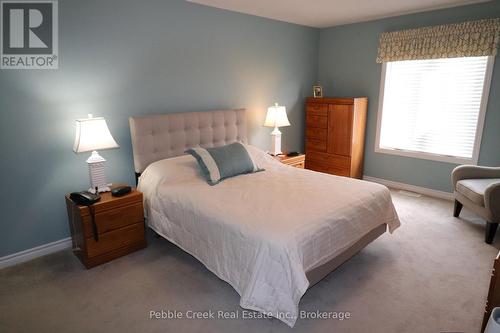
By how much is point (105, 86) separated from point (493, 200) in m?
3.81

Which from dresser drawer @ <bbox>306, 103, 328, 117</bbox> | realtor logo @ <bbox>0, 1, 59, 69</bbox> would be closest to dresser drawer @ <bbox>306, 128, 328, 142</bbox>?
dresser drawer @ <bbox>306, 103, 328, 117</bbox>

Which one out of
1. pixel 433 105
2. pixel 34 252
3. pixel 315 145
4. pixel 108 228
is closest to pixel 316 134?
pixel 315 145

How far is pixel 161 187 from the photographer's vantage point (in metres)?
2.84

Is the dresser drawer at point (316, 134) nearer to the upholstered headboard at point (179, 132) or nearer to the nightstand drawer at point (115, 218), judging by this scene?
the upholstered headboard at point (179, 132)

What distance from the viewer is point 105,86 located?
2957 mm

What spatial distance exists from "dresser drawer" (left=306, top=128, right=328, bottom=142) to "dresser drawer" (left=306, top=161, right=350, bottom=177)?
0.41 metres

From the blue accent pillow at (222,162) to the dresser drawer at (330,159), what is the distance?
1.99 metres

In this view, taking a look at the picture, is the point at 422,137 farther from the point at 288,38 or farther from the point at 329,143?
the point at 288,38

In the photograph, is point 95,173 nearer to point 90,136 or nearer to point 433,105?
point 90,136

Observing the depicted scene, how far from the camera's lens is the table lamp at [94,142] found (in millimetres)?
2555

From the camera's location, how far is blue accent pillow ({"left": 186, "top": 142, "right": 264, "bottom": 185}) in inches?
116

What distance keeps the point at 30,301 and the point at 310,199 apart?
85.9 inches

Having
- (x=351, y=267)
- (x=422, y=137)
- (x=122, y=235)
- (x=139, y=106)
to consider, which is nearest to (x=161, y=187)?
(x=122, y=235)

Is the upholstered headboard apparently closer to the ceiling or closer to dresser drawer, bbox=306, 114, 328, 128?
the ceiling
